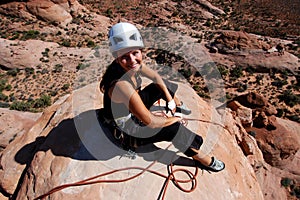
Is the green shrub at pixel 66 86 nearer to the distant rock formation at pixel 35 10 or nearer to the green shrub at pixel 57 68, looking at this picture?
the green shrub at pixel 57 68

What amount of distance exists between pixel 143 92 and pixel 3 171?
279 cm

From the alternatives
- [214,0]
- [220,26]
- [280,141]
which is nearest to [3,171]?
[280,141]

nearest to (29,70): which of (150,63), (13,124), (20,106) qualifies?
(20,106)

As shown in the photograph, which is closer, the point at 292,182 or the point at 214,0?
the point at 292,182

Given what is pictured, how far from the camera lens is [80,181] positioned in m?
3.75

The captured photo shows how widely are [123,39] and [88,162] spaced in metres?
1.90

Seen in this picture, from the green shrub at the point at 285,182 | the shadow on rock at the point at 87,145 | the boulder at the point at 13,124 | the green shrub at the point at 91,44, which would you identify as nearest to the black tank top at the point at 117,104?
the shadow on rock at the point at 87,145

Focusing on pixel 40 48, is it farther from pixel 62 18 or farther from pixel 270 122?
pixel 270 122

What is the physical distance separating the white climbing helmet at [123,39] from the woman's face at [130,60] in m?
0.06

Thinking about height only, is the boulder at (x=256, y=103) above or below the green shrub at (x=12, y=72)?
above

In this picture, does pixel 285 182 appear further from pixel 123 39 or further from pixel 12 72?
pixel 12 72

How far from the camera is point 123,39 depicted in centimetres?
324

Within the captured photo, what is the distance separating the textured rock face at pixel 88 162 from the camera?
3.80 meters

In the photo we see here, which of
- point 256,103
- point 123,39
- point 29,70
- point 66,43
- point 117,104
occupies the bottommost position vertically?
point 29,70
